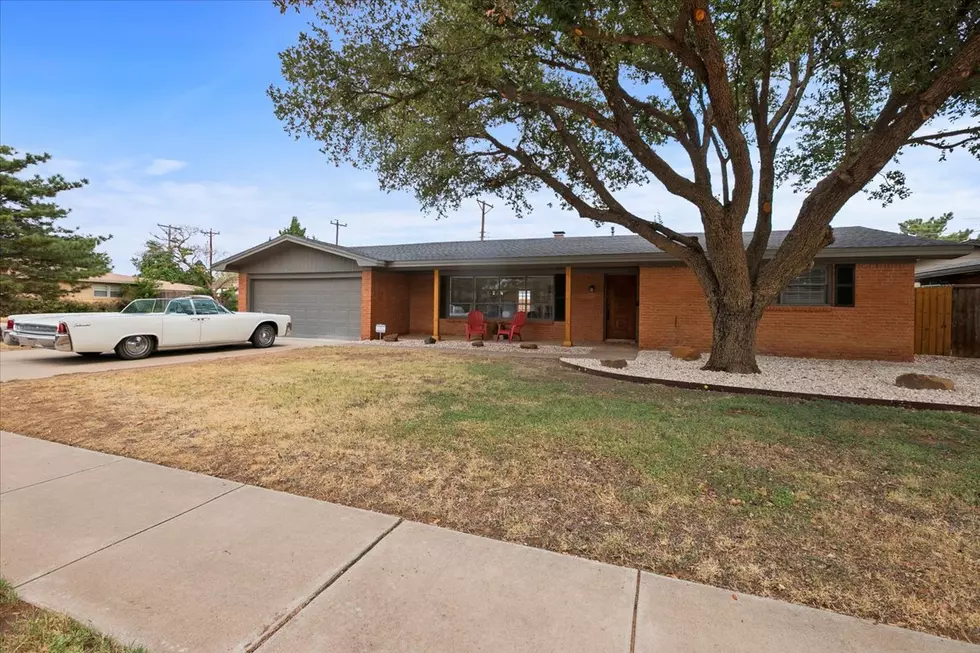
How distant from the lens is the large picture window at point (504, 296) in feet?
48.8

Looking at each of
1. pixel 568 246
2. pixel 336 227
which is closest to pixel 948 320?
pixel 568 246

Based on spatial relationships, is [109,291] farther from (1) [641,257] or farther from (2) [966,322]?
(2) [966,322]

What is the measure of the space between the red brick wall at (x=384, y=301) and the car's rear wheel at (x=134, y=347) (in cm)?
568

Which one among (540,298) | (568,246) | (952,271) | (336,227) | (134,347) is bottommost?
(134,347)

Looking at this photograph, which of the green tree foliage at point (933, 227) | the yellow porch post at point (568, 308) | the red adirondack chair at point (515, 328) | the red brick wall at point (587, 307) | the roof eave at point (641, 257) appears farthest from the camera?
the green tree foliage at point (933, 227)

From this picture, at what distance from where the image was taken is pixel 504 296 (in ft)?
50.1

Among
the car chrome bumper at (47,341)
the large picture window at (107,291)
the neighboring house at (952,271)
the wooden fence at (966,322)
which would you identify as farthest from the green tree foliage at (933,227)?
the large picture window at (107,291)

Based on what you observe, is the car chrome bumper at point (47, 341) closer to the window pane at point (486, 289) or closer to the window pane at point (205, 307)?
the window pane at point (205, 307)

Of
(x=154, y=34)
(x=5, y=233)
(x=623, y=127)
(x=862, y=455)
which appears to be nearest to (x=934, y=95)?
(x=623, y=127)

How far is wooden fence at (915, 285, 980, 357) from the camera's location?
11336 millimetres

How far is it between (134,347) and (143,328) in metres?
0.49

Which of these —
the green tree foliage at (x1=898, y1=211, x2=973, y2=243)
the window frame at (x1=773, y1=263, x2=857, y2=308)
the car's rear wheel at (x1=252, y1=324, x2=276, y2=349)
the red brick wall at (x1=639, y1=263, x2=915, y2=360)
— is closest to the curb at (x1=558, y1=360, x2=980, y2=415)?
the red brick wall at (x1=639, y1=263, x2=915, y2=360)

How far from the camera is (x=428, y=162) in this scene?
10.3m

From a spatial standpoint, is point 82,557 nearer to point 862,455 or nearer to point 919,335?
point 862,455
